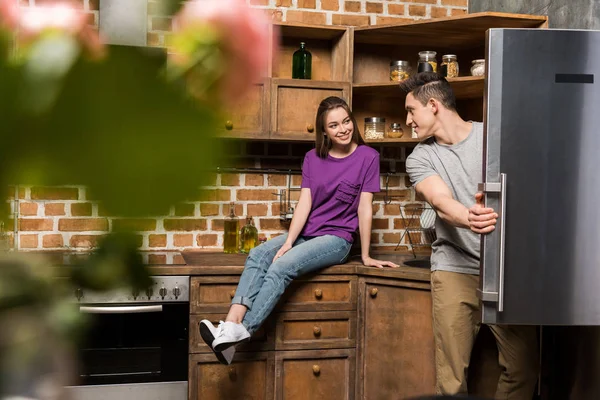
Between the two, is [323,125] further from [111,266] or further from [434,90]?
[111,266]

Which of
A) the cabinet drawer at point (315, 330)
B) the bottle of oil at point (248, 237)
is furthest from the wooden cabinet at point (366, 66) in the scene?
the cabinet drawer at point (315, 330)

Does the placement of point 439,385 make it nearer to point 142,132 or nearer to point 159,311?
point 159,311

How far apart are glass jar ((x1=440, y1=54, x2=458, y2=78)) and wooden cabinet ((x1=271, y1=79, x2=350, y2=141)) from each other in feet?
1.43

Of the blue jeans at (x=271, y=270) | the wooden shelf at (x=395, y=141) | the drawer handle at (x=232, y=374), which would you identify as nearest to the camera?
the blue jeans at (x=271, y=270)

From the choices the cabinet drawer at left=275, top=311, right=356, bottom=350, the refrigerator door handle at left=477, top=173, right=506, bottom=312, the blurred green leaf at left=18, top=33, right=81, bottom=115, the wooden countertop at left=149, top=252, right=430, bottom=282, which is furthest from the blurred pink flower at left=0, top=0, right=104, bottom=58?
the cabinet drawer at left=275, top=311, right=356, bottom=350

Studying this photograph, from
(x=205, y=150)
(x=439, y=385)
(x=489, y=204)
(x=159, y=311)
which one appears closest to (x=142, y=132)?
(x=205, y=150)

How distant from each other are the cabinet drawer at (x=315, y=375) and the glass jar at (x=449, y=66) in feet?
4.23

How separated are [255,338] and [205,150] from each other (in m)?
3.00

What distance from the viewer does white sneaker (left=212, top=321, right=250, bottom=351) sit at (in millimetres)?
2871

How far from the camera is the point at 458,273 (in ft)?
8.39

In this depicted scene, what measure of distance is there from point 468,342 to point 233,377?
3.45 feet

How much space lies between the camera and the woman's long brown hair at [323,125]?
3186 mm

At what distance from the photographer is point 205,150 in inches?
7.3

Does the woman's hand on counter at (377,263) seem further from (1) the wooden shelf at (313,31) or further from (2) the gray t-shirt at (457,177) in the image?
(1) the wooden shelf at (313,31)
